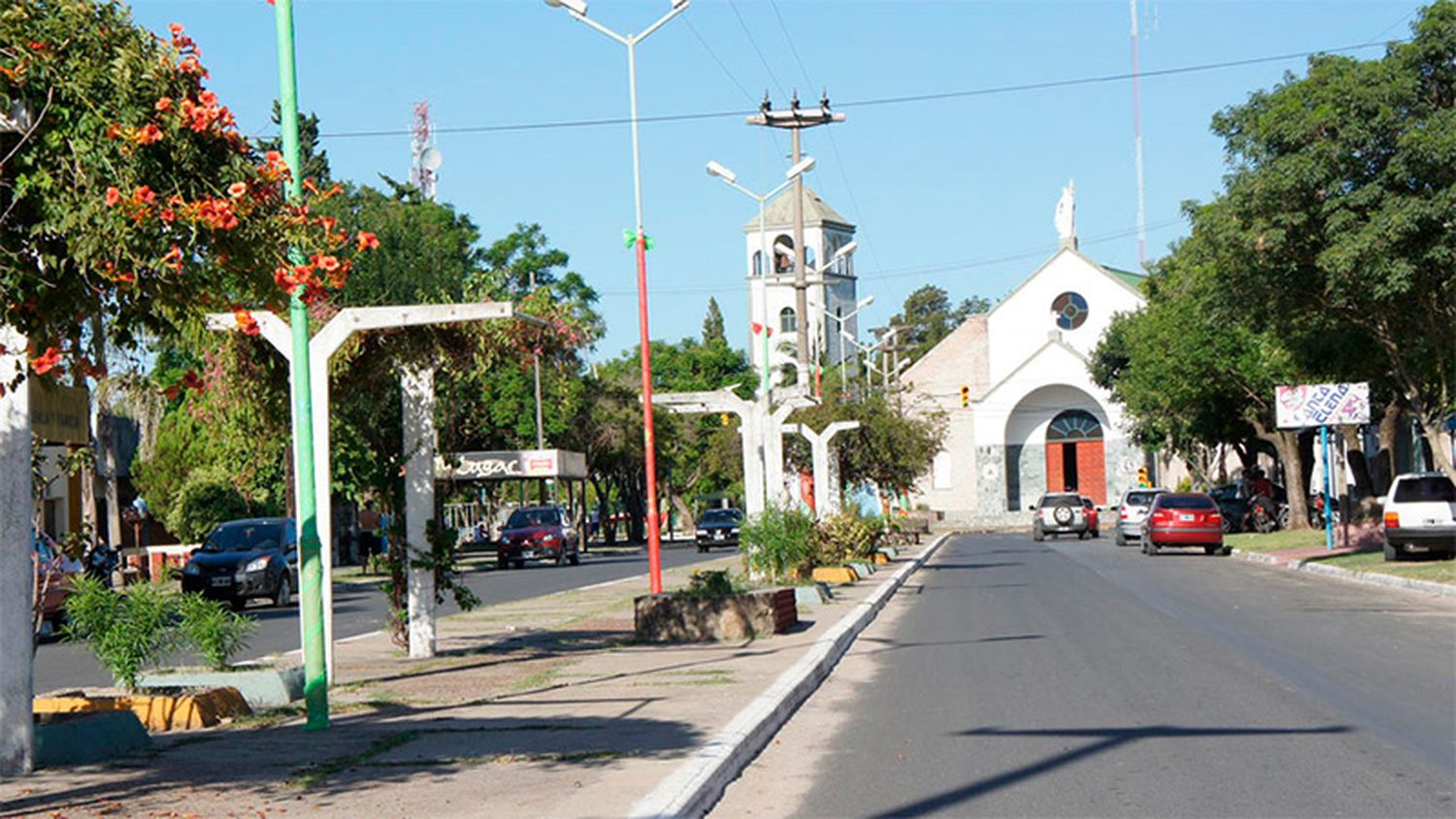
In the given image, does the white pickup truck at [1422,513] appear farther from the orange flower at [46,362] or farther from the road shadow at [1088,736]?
the orange flower at [46,362]

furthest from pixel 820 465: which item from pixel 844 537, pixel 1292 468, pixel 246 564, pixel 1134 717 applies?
pixel 1134 717

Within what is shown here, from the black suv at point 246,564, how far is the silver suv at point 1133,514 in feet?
87.6

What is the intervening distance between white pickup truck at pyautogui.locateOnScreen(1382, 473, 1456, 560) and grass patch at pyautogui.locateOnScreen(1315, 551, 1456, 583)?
1.33ft

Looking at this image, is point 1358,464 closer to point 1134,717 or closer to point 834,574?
point 834,574

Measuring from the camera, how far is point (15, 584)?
9945 mm

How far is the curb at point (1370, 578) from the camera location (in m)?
25.5

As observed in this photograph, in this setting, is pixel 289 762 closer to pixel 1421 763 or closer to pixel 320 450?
pixel 320 450

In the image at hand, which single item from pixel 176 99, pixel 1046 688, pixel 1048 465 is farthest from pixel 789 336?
pixel 176 99

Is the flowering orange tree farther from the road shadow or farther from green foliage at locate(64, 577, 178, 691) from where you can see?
green foliage at locate(64, 577, 178, 691)

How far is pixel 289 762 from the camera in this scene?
10.4 metres

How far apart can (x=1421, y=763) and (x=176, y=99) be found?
301 inches

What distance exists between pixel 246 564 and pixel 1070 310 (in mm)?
64324

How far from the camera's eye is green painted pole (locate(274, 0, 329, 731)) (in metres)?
11.9

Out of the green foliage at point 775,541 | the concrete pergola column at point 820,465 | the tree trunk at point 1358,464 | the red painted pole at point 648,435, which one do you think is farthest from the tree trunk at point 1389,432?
the red painted pole at point 648,435
